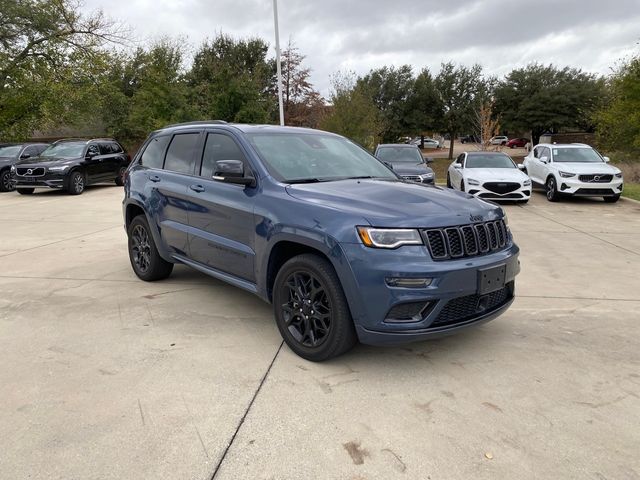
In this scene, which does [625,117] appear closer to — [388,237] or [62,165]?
[62,165]

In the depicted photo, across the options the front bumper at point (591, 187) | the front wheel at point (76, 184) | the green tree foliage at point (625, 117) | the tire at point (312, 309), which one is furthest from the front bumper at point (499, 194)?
the front wheel at point (76, 184)

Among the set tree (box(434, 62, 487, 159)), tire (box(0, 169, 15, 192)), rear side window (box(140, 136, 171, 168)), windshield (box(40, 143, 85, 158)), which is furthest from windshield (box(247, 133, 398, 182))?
tree (box(434, 62, 487, 159))

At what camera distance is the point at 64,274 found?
5930 mm

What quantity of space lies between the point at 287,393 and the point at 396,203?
148 centimetres

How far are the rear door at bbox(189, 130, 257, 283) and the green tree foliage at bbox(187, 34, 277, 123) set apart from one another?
1781 centimetres

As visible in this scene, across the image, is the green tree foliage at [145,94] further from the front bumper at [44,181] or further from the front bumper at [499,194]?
the front bumper at [499,194]

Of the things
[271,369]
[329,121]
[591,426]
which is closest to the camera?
[591,426]

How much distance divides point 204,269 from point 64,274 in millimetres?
2479

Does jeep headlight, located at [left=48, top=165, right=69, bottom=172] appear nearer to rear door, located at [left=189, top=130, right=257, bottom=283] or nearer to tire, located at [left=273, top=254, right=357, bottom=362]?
rear door, located at [left=189, top=130, right=257, bottom=283]

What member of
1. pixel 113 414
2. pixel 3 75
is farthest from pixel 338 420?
pixel 3 75

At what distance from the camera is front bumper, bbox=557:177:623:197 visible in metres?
12.5

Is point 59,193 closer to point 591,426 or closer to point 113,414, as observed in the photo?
point 113,414

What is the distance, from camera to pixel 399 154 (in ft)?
45.1

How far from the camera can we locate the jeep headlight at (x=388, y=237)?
307 centimetres
